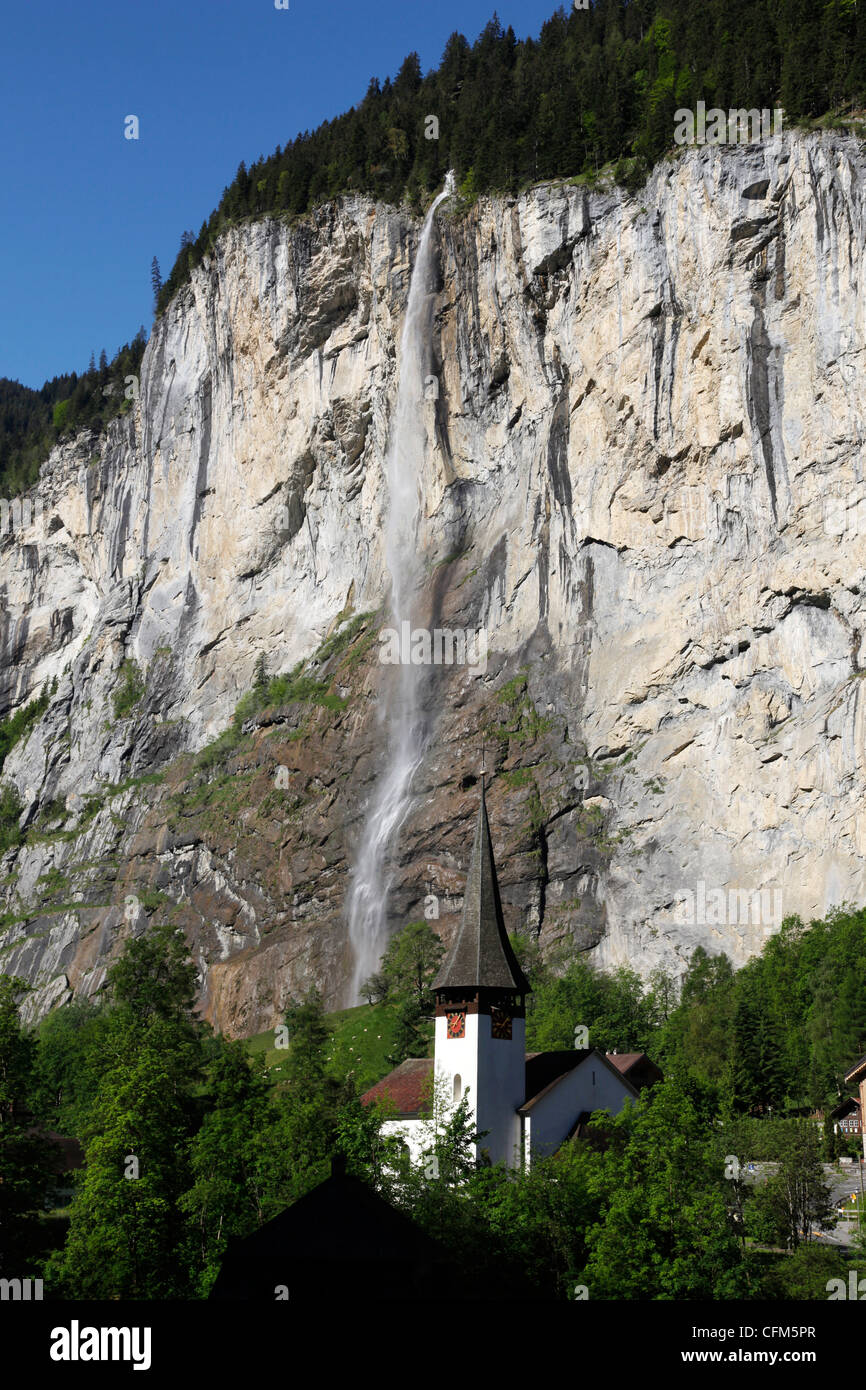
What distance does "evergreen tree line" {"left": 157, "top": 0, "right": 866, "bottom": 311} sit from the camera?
249 feet

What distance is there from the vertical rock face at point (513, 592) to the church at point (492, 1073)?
24.9m

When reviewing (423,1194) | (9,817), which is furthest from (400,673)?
(423,1194)

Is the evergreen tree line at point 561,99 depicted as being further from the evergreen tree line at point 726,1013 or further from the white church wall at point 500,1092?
the white church wall at point 500,1092

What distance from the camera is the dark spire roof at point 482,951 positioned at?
39656mm

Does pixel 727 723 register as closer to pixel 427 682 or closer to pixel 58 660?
pixel 427 682

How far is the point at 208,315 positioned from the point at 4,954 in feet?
168

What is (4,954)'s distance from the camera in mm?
98062

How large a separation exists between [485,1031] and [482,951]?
2626 mm
